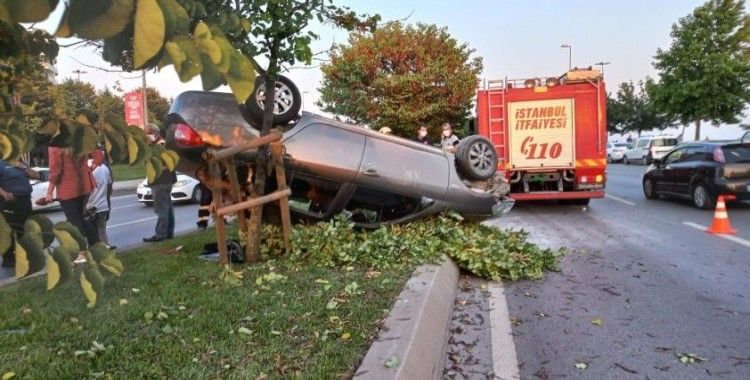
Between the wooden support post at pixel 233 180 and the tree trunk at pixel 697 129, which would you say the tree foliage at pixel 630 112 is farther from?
the wooden support post at pixel 233 180

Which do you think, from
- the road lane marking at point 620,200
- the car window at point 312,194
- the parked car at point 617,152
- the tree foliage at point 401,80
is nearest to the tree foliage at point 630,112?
the parked car at point 617,152

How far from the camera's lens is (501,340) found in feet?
14.8

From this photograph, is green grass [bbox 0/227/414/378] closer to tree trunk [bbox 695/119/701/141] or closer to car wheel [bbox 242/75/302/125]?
car wheel [bbox 242/75/302/125]

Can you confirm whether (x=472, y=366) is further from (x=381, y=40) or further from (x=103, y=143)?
(x=381, y=40)

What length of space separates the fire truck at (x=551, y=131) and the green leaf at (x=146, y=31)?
12018 mm

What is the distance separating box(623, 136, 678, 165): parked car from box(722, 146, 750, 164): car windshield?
20644 millimetres

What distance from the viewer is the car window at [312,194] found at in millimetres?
6883

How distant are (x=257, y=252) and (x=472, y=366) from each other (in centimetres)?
303

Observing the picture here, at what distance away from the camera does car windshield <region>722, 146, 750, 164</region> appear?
12.1m

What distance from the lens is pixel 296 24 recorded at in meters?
5.73

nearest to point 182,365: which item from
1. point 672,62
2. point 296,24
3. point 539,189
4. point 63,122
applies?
point 63,122

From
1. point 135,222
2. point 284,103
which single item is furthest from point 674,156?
point 135,222

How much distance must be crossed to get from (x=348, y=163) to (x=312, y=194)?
814 millimetres

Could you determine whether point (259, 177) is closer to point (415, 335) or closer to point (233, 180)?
point (233, 180)
